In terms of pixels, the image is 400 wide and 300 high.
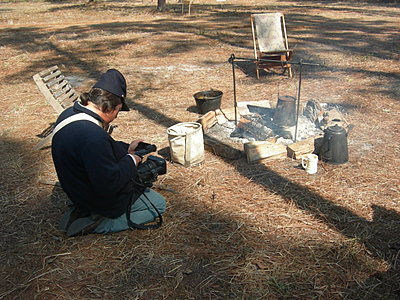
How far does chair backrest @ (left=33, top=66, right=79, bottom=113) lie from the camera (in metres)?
5.70

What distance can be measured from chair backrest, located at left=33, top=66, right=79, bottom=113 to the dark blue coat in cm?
265

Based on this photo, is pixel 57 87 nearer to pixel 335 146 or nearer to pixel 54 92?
pixel 54 92

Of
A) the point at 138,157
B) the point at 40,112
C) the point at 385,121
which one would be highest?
the point at 138,157

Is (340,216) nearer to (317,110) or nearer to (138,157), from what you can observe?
(138,157)

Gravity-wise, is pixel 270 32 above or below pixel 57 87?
above

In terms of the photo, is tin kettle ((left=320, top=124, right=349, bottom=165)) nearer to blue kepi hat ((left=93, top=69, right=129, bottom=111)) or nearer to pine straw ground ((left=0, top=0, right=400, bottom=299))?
pine straw ground ((left=0, top=0, right=400, bottom=299))

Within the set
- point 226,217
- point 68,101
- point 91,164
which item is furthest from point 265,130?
point 68,101

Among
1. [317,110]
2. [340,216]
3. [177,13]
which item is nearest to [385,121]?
[317,110]

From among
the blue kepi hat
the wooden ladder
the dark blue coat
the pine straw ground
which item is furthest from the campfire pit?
the wooden ladder

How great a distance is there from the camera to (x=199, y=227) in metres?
3.67

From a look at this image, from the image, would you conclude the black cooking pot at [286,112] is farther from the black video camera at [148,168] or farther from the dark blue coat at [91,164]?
the dark blue coat at [91,164]

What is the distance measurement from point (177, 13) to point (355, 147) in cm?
1844

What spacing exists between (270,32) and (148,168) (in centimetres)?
695

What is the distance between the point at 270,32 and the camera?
9414 mm
